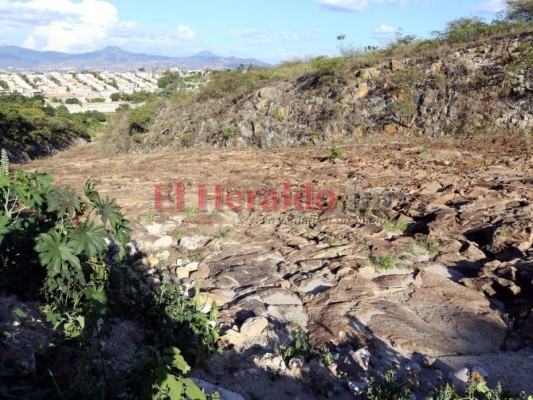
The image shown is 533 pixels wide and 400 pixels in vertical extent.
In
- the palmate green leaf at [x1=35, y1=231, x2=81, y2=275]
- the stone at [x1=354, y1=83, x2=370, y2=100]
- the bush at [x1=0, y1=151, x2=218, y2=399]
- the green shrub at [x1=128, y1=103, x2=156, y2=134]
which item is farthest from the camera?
the green shrub at [x1=128, y1=103, x2=156, y2=134]

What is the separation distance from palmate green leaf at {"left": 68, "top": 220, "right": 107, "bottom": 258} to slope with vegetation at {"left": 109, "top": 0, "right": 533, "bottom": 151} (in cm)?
898

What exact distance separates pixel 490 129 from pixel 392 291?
7351 mm

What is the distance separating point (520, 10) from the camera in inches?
456

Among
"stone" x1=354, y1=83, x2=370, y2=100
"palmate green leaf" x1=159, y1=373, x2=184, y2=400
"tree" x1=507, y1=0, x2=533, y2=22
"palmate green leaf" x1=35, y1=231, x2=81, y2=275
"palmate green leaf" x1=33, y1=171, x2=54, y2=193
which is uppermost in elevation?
"tree" x1=507, y1=0, x2=533, y2=22

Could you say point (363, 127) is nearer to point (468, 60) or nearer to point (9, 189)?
point (468, 60)

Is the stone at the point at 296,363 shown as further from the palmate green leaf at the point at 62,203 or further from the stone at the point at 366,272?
the palmate green leaf at the point at 62,203

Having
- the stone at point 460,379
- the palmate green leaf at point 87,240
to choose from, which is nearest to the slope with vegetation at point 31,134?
the palmate green leaf at point 87,240

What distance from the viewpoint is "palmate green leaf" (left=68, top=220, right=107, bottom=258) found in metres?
2.37

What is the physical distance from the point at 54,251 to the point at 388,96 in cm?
1016

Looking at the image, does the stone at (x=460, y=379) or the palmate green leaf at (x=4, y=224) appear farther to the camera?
the palmate green leaf at (x=4, y=224)

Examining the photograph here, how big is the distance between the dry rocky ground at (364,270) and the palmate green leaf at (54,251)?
3.36 ft

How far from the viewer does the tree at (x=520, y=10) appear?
11.4 m

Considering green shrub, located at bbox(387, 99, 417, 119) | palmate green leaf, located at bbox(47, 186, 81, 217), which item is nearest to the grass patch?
palmate green leaf, located at bbox(47, 186, 81, 217)

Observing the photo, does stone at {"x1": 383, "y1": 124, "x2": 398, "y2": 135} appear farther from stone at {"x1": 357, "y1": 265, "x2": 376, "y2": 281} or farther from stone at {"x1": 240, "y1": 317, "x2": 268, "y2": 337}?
stone at {"x1": 240, "y1": 317, "x2": 268, "y2": 337}
